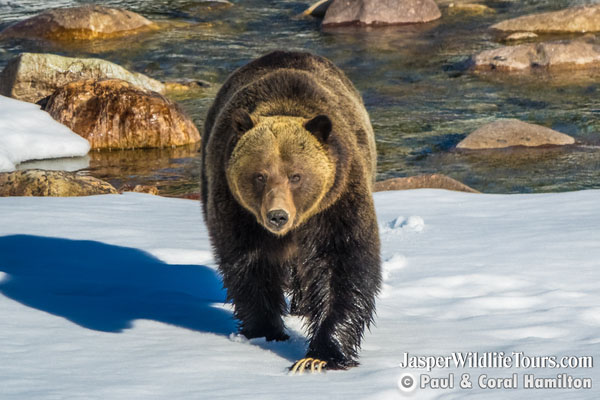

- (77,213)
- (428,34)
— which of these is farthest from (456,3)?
(77,213)

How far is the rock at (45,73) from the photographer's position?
15266mm

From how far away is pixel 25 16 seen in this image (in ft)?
76.2

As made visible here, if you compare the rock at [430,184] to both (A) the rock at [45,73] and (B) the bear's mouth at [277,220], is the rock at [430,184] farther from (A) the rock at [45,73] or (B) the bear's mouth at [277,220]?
(A) the rock at [45,73]

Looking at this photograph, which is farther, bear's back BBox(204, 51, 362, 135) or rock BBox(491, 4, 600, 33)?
rock BBox(491, 4, 600, 33)

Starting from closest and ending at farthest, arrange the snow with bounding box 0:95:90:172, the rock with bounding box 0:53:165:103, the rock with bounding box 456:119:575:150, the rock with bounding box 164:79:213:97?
the snow with bounding box 0:95:90:172, the rock with bounding box 456:119:575:150, the rock with bounding box 0:53:165:103, the rock with bounding box 164:79:213:97

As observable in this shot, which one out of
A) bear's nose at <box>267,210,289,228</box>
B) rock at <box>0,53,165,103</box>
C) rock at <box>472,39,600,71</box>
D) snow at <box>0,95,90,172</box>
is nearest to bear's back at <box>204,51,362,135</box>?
bear's nose at <box>267,210,289,228</box>

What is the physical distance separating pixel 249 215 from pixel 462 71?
1362 centimetres

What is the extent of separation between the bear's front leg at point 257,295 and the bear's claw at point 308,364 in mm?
556

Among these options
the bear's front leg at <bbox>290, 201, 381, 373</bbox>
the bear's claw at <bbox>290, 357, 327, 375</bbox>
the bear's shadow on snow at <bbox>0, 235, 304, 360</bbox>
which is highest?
the bear's front leg at <bbox>290, 201, 381, 373</bbox>

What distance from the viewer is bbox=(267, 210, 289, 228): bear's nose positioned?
14.4ft

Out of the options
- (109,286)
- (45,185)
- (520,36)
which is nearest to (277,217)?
(109,286)

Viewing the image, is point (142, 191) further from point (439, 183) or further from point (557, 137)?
point (557, 137)

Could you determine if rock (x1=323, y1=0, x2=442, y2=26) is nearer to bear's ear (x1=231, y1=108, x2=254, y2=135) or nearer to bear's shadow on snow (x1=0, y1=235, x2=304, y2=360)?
bear's shadow on snow (x1=0, y1=235, x2=304, y2=360)

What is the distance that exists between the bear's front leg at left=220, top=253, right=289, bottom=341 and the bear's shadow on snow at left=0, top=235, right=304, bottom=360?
0.09m
